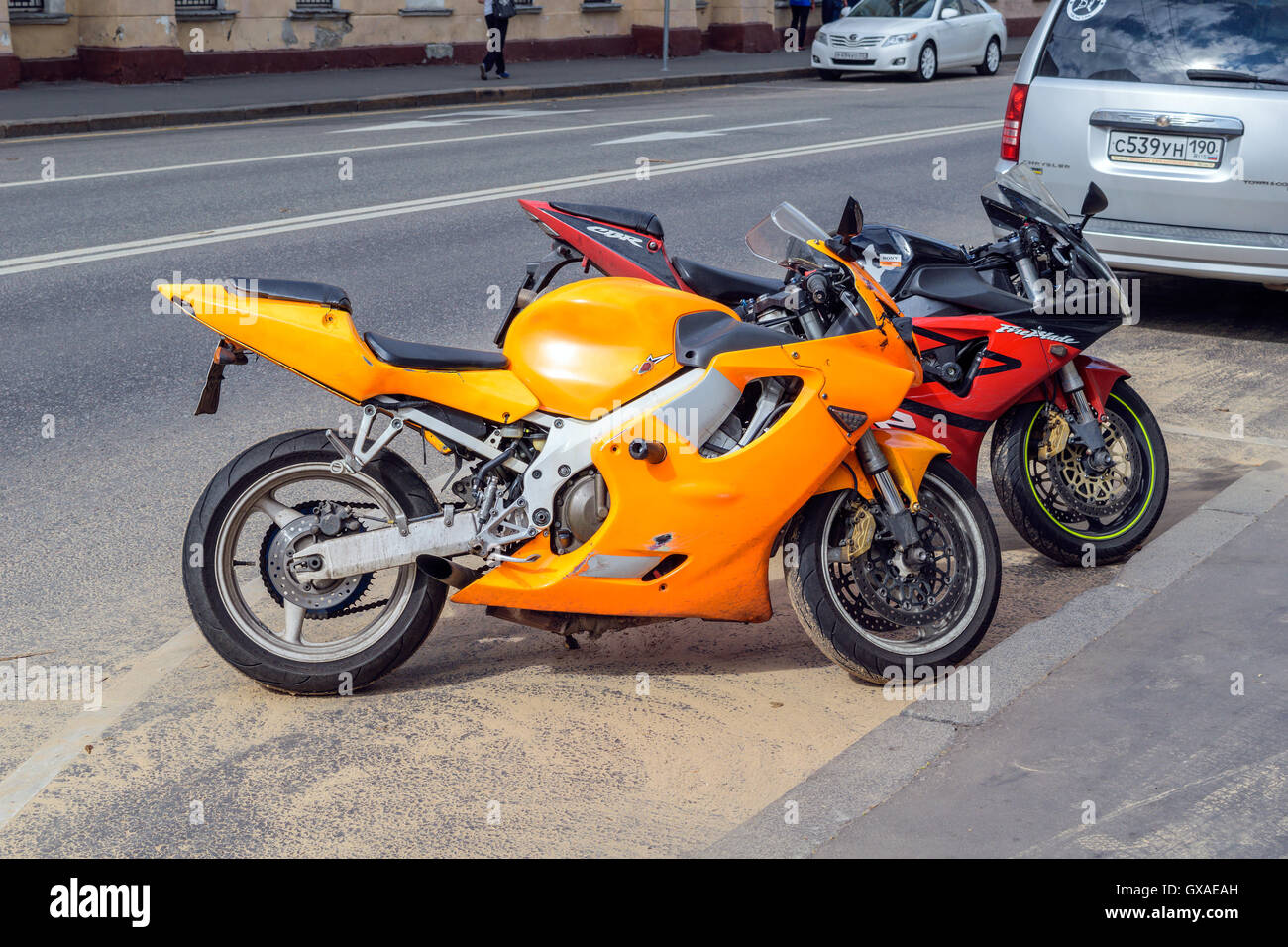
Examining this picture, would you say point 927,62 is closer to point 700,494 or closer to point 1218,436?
point 1218,436

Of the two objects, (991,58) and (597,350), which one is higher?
(991,58)

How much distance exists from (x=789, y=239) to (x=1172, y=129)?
4.49m

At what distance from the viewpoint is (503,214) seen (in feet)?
38.4

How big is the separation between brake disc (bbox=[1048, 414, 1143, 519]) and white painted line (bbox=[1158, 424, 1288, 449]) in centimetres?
150

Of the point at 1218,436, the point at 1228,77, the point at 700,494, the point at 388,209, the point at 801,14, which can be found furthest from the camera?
the point at 801,14

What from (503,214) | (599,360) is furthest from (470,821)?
(503,214)

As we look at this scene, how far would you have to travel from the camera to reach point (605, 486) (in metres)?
4.09

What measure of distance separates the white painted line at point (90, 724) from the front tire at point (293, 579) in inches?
12.4

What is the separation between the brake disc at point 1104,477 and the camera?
5.16m

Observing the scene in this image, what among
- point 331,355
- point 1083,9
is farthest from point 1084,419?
point 1083,9
